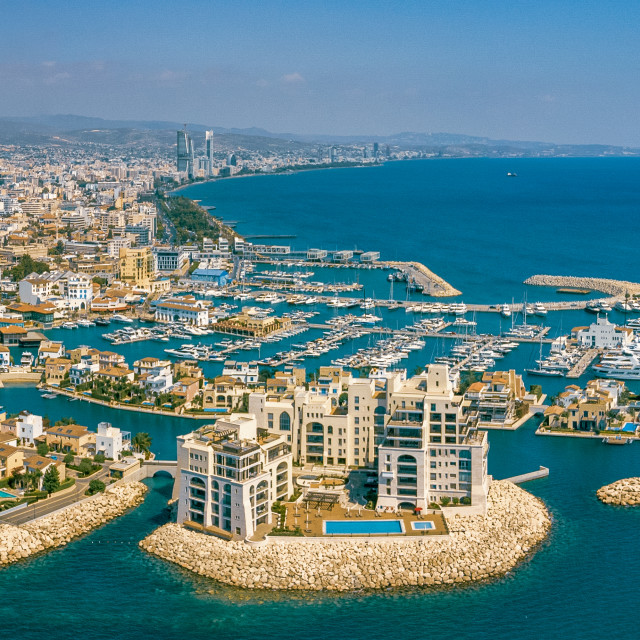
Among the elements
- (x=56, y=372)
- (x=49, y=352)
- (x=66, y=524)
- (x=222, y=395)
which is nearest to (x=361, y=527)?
(x=66, y=524)

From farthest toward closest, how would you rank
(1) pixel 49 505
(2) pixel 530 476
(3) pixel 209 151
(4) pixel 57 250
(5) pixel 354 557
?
(3) pixel 209 151 < (4) pixel 57 250 < (2) pixel 530 476 < (1) pixel 49 505 < (5) pixel 354 557

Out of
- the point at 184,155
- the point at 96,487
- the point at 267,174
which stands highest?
the point at 184,155

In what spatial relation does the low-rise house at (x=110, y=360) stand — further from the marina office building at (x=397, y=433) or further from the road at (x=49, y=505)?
the marina office building at (x=397, y=433)

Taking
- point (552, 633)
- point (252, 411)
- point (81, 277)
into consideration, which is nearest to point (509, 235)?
point (81, 277)

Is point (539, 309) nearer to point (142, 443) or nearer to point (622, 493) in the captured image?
point (622, 493)

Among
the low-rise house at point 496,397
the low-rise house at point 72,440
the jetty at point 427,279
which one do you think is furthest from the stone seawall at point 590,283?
the low-rise house at point 72,440

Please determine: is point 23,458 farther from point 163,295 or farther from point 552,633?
point 163,295

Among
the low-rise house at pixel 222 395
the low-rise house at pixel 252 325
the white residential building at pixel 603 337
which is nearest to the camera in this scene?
the low-rise house at pixel 222 395
